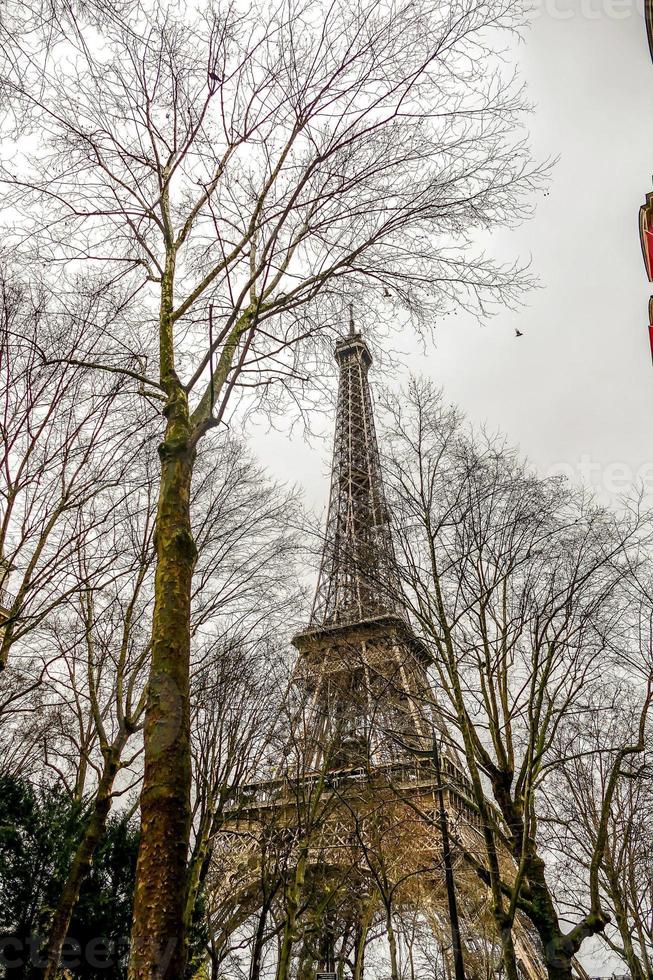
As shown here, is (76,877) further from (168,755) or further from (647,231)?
(647,231)

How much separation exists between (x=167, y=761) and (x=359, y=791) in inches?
510

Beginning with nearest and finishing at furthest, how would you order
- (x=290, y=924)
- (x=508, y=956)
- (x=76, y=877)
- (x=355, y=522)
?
(x=508, y=956) → (x=76, y=877) → (x=290, y=924) → (x=355, y=522)

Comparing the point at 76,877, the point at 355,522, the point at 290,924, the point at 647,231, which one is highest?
the point at 355,522

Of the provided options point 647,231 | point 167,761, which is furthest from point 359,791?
point 167,761

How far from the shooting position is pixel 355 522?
35.5 m

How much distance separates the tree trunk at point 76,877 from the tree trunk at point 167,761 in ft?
22.5

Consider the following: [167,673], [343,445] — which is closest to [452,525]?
[167,673]

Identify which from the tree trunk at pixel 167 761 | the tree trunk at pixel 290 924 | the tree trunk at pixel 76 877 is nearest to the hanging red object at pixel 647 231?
the tree trunk at pixel 167 761

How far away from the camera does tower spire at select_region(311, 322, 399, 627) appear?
383 inches

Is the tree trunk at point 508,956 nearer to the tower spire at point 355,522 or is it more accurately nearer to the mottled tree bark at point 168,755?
the tower spire at point 355,522

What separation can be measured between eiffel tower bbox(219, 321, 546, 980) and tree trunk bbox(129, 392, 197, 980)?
4227 mm

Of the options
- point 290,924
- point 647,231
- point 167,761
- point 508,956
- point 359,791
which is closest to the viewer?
point 167,761

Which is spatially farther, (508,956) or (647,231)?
(647,231)

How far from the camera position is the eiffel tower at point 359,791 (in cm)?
1080
